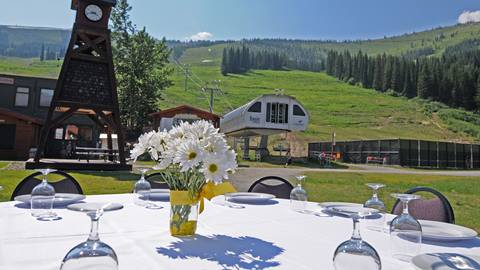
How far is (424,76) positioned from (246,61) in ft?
173

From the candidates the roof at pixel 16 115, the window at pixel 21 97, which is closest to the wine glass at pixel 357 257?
the roof at pixel 16 115

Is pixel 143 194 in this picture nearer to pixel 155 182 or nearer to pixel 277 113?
pixel 155 182

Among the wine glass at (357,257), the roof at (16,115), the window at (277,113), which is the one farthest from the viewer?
the window at (277,113)

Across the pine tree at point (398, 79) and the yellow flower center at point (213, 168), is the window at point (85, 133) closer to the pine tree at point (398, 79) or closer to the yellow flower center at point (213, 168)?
the yellow flower center at point (213, 168)

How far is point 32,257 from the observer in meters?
1.22

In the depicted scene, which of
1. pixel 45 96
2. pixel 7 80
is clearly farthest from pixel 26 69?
pixel 45 96

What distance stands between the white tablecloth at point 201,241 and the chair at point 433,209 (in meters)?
0.85

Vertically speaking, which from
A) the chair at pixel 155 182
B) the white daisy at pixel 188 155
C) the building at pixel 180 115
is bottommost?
the chair at pixel 155 182

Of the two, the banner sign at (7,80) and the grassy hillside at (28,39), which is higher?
the grassy hillside at (28,39)

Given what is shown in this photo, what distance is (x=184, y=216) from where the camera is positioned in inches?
64.5

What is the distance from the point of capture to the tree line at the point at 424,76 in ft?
228

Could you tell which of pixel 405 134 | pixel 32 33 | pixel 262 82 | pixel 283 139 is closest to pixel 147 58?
pixel 283 139

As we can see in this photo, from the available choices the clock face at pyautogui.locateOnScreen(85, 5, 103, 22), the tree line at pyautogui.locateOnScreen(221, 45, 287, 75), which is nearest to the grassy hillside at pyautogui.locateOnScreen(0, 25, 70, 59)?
the tree line at pyautogui.locateOnScreen(221, 45, 287, 75)

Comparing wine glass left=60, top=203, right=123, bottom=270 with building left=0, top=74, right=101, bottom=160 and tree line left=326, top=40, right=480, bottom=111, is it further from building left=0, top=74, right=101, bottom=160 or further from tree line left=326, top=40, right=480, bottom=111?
tree line left=326, top=40, right=480, bottom=111
